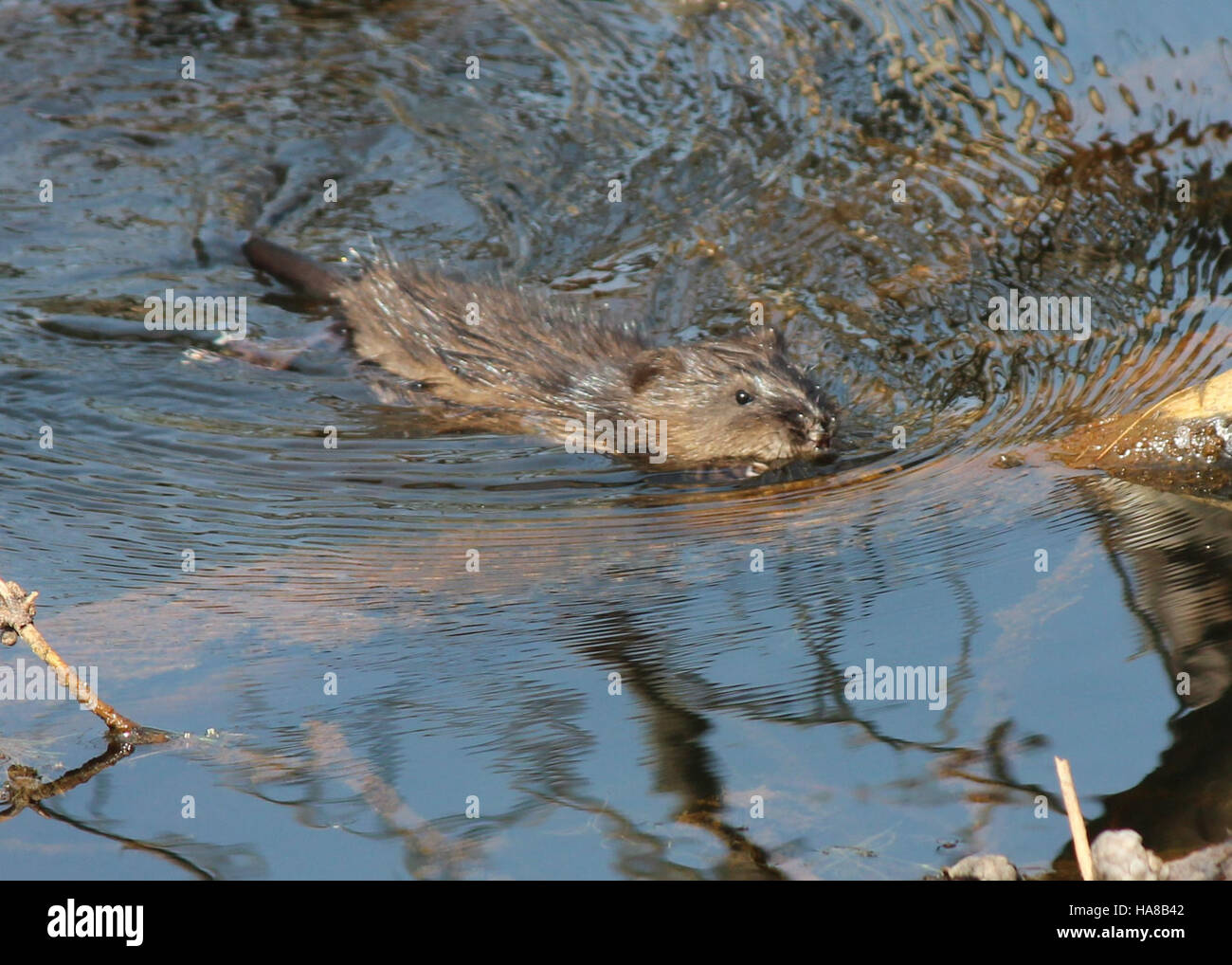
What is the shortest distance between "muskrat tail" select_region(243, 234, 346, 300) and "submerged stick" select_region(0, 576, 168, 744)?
356 cm

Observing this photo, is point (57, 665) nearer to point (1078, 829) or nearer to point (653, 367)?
point (1078, 829)

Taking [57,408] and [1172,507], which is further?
[57,408]

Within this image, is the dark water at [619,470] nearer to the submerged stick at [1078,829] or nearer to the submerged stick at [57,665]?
the submerged stick at [57,665]

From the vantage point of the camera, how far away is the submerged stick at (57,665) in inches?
139

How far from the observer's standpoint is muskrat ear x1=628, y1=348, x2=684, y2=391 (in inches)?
241

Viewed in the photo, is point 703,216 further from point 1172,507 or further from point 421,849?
point 421,849

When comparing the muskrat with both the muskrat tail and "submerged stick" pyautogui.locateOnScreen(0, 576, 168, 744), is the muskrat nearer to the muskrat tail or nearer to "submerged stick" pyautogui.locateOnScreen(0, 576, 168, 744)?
the muskrat tail

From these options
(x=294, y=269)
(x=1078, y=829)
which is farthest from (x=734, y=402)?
(x=1078, y=829)

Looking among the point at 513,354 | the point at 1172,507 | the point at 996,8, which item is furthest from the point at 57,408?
the point at 996,8

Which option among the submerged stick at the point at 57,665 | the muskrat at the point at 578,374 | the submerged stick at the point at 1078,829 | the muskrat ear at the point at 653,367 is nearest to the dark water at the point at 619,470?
the submerged stick at the point at 57,665

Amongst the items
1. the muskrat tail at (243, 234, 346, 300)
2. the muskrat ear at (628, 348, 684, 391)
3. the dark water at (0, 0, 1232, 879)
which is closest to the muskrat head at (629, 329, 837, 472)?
the muskrat ear at (628, 348, 684, 391)

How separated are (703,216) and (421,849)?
5061 mm

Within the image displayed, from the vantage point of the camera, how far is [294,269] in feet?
23.6

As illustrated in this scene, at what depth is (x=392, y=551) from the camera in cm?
488
